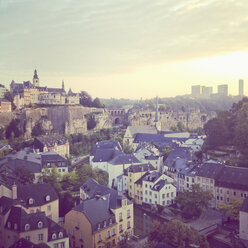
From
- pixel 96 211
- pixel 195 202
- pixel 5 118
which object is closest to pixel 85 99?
pixel 5 118

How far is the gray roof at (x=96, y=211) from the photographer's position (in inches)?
880

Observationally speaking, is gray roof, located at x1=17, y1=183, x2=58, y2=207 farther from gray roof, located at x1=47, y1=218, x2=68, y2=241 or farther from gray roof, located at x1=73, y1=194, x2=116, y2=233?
gray roof, located at x1=47, y1=218, x2=68, y2=241

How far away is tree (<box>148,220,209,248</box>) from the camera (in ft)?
63.4

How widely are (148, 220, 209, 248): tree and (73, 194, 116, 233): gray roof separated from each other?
4111 mm

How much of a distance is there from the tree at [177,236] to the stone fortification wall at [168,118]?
62.3m

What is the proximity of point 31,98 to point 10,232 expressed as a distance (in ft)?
179

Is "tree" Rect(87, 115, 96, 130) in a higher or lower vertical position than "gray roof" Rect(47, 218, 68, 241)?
higher

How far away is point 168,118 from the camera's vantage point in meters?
91.2

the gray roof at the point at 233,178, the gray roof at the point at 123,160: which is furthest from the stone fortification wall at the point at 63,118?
the gray roof at the point at 233,178

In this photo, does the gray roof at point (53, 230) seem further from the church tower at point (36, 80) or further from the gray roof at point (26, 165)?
the church tower at point (36, 80)

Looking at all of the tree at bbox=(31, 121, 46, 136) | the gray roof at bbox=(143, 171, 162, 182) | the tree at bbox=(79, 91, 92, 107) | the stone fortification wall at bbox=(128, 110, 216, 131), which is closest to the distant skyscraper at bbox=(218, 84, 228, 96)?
the stone fortification wall at bbox=(128, 110, 216, 131)

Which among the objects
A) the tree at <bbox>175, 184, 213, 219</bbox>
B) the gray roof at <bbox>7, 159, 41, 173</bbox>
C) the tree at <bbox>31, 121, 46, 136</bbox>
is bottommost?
the tree at <bbox>175, 184, 213, 219</bbox>

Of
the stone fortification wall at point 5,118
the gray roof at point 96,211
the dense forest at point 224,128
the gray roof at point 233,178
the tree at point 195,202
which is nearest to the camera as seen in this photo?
the gray roof at point 96,211

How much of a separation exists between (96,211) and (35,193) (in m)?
5.26
